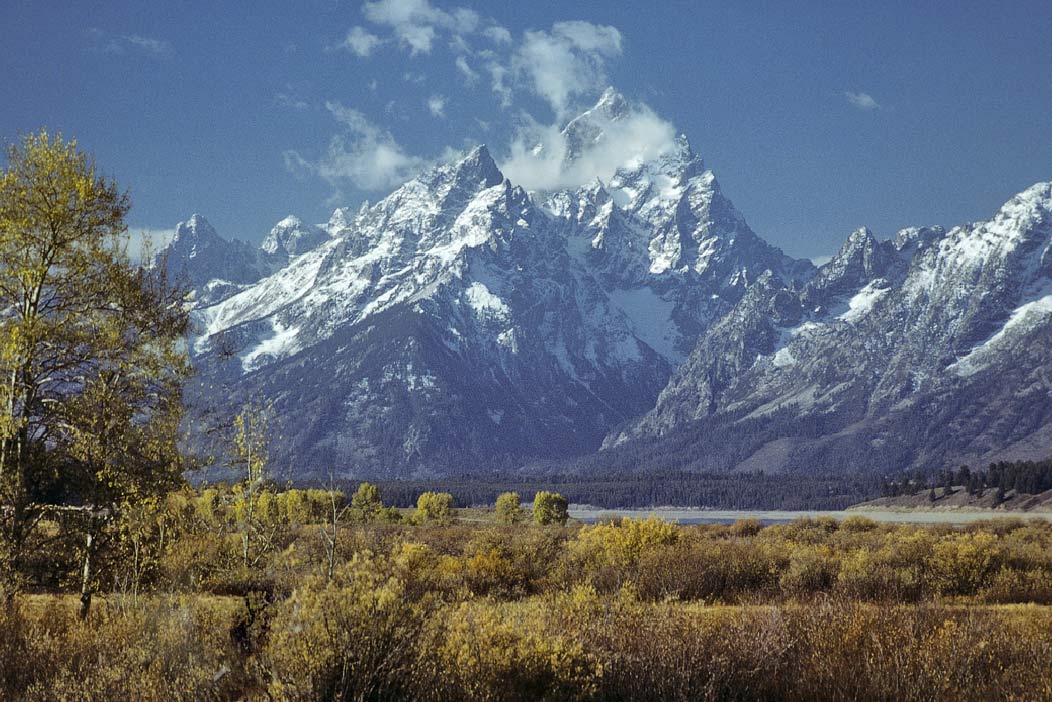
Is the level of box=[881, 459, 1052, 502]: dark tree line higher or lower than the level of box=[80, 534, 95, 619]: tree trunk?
lower

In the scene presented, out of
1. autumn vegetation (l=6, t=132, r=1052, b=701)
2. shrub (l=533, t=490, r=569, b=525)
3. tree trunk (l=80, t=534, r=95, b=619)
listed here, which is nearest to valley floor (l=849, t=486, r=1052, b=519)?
shrub (l=533, t=490, r=569, b=525)

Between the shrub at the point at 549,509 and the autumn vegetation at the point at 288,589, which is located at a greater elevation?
the autumn vegetation at the point at 288,589

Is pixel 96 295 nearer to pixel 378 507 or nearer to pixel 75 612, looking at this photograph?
pixel 75 612

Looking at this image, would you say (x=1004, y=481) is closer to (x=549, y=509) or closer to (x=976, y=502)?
(x=976, y=502)

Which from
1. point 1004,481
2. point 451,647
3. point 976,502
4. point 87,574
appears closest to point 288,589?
point 87,574

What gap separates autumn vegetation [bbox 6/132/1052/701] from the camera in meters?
9.73

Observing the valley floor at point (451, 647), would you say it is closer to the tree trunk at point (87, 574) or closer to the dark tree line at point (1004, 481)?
the tree trunk at point (87, 574)

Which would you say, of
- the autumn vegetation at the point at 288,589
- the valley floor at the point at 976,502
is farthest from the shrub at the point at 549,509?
the valley floor at the point at 976,502

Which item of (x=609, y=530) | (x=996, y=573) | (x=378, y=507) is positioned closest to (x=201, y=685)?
(x=609, y=530)

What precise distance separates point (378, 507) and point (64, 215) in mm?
75286

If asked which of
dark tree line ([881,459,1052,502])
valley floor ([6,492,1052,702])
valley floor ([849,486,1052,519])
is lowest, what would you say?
valley floor ([849,486,1052,519])

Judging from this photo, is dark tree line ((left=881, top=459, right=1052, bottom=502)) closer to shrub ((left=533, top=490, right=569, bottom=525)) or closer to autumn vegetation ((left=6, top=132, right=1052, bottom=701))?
shrub ((left=533, top=490, right=569, bottom=525))

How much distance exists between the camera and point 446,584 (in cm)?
2027

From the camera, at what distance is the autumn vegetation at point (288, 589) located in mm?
9734
